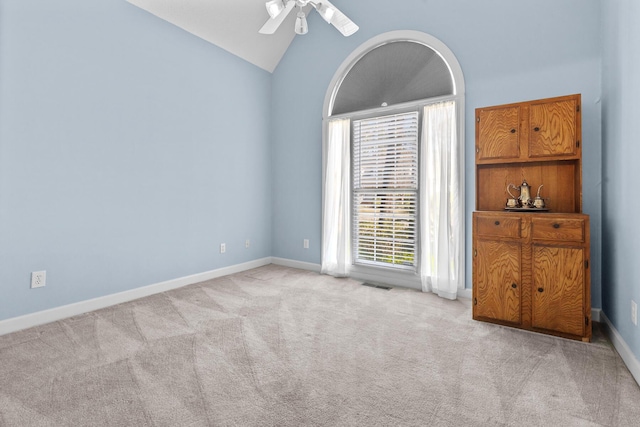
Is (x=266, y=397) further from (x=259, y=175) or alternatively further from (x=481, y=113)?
(x=259, y=175)

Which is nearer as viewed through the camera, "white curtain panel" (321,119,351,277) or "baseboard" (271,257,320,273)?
"white curtain panel" (321,119,351,277)

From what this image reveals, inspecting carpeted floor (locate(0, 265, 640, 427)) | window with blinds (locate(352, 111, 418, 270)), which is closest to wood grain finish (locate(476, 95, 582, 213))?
window with blinds (locate(352, 111, 418, 270))

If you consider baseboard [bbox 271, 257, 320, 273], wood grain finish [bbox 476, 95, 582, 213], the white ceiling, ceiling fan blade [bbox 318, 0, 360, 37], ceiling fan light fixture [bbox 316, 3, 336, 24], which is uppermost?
the white ceiling

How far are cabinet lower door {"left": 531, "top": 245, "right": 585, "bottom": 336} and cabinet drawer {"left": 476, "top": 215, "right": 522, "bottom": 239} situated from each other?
0.19 metres

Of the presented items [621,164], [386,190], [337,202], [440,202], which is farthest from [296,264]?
[621,164]

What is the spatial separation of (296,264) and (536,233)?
2978mm

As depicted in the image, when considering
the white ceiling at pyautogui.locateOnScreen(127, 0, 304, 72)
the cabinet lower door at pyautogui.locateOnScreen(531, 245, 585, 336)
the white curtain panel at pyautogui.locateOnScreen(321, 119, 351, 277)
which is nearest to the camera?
the cabinet lower door at pyautogui.locateOnScreen(531, 245, 585, 336)

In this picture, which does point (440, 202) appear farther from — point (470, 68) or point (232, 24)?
point (232, 24)

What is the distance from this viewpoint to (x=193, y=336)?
2283 millimetres

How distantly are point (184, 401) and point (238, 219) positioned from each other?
286 cm

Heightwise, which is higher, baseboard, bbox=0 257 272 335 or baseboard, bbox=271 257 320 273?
baseboard, bbox=271 257 320 273

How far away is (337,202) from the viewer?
4020mm

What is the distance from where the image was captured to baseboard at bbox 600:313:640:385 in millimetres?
1723

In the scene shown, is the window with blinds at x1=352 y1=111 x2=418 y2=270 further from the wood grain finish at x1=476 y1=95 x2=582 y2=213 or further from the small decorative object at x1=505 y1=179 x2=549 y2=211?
the small decorative object at x1=505 y1=179 x2=549 y2=211
